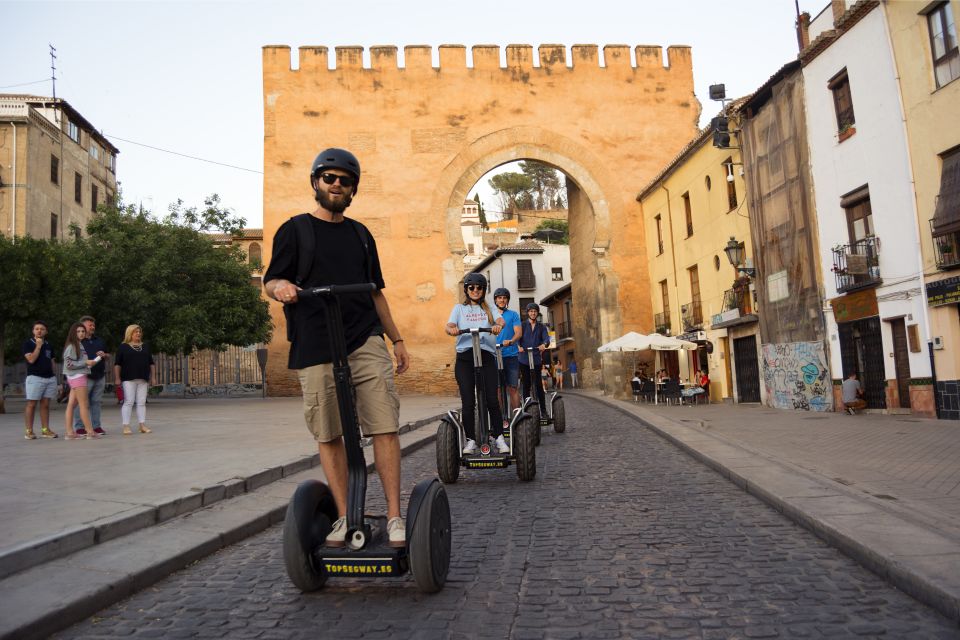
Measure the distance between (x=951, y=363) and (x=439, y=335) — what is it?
16372 millimetres

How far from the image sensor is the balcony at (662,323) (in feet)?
85.4

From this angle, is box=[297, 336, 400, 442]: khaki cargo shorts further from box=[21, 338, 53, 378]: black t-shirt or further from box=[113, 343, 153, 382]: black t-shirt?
box=[21, 338, 53, 378]: black t-shirt

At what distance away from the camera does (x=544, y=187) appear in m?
74.8

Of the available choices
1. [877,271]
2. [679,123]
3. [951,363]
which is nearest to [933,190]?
[877,271]

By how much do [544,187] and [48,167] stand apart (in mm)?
48879

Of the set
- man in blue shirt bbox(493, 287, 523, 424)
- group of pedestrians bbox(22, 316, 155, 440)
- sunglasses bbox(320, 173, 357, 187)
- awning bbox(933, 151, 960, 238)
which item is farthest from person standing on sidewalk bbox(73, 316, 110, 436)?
awning bbox(933, 151, 960, 238)

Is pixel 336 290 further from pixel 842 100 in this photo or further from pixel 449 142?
pixel 449 142

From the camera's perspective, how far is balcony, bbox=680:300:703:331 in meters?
23.3

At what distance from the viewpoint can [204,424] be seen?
12.6 m

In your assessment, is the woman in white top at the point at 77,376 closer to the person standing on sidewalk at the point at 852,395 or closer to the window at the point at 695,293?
the person standing on sidewalk at the point at 852,395

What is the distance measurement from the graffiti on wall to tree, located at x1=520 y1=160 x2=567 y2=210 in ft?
188

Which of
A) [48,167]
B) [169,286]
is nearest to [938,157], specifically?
[169,286]

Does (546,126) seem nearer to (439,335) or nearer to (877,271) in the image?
(439,335)

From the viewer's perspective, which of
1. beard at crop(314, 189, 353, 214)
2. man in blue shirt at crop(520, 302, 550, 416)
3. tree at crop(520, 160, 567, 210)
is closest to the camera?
beard at crop(314, 189, 353, 214)
